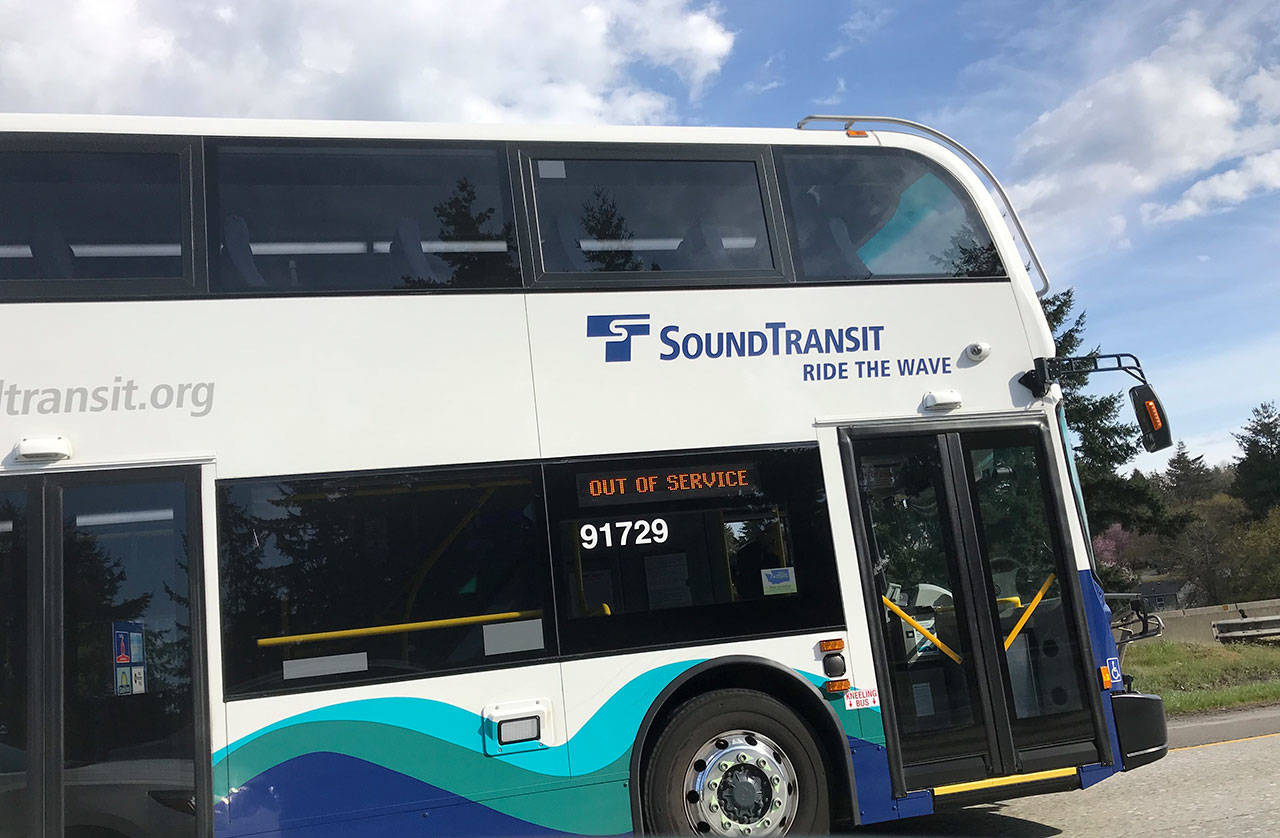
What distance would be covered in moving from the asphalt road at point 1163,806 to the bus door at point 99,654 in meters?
4.68

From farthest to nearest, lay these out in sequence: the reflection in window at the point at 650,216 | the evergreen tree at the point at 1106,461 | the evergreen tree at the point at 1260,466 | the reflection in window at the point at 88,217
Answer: the evergreen tree at the point at 1260,466
the evergreen tree at the point at 1106,461
the reflection in window at the point at 650,216
the reflection in window at the point at 88,217

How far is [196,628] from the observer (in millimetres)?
5074

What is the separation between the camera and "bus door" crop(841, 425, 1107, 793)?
6.06 meters

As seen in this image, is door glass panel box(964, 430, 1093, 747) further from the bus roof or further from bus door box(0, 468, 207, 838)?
bus door box(0, 468, 207, 838)

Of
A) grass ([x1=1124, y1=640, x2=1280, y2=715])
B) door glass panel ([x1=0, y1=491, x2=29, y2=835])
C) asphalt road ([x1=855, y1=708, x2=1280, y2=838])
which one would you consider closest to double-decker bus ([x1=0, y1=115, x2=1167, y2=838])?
door glass panel ([x1=0, y1=491, x2=29, y2=835])

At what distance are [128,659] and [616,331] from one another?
10.3 feet

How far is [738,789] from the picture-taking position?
18.7 ft

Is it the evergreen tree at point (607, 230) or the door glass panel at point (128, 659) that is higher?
the evergreen tree at point (607, 230)

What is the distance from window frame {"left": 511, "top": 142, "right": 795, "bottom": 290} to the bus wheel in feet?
8.21

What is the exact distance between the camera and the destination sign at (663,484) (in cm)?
579

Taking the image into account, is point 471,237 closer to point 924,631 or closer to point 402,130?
point 402,130

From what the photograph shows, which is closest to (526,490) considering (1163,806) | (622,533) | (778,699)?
(622,533)

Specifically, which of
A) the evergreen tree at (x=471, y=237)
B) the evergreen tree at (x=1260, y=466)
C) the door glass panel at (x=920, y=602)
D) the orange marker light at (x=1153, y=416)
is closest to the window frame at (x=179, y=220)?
the evergreen tree at (x=471, y=237)

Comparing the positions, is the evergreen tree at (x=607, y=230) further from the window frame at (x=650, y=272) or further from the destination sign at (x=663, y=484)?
the destination sign at (x=663, y=484)
